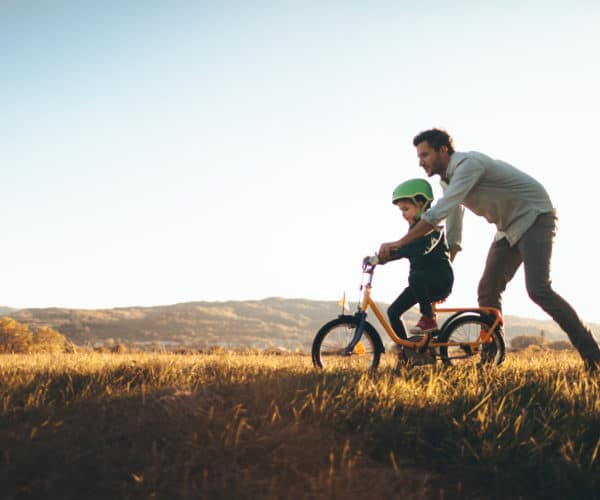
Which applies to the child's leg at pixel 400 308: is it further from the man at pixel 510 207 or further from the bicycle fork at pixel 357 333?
the man at pixel 510 207

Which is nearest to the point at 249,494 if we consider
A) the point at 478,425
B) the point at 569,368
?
the point at 478,425

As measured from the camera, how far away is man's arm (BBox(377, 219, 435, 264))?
539cm

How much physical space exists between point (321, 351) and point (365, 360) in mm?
636

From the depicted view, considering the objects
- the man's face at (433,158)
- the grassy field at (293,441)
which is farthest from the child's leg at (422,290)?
the grassy field at (293,441)

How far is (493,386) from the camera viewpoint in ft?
16.0

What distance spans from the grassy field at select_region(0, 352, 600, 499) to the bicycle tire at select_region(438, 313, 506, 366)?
167 centimetres

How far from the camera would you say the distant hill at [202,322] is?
6406 cm

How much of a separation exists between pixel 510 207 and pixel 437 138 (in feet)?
3.84

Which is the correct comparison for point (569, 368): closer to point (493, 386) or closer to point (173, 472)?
point (493, 386)

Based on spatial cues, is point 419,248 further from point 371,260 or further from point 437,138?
point 437,138

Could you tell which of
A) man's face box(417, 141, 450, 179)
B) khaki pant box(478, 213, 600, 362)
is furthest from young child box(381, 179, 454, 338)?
khaki pant box(478, 213, 600, 362)

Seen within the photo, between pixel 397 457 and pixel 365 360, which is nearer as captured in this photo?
pixel 397 457

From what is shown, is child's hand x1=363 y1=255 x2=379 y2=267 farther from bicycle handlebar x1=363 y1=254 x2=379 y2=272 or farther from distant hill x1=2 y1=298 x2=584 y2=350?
distant hill x1=2 y1=298 x2=584 y2=350

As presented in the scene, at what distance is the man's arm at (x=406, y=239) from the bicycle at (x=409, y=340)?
0.23 meters
